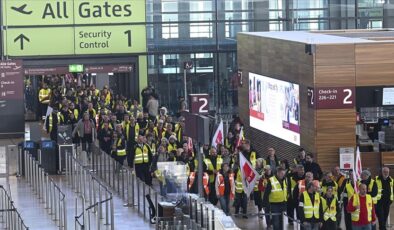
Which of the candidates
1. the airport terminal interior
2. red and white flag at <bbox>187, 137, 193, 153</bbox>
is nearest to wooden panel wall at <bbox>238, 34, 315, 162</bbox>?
the airport terminal interior

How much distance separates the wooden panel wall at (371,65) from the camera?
3644cm

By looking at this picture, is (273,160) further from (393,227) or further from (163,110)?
(163,110)

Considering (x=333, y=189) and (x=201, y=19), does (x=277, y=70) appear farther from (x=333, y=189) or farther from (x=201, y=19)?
(x=201, y=19)

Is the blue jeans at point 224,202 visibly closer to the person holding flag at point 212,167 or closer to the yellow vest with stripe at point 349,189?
the person holding flag at point 212,167

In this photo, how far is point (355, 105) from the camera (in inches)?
1435

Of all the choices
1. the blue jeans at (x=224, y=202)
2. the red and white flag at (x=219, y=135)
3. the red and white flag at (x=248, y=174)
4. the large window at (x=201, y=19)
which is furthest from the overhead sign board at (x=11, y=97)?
the red and white flag at (x=248, y=174)

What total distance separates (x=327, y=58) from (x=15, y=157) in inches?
385

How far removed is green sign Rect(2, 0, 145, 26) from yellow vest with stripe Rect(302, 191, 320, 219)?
969 inches

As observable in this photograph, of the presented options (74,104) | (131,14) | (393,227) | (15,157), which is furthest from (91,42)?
(393,227)

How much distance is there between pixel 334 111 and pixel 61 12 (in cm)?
1782

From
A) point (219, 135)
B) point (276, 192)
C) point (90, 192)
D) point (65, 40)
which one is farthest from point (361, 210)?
point (65, 40)

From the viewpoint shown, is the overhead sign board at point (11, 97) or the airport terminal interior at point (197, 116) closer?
the airport terminal interior at point (197, 116)

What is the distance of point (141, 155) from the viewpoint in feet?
122

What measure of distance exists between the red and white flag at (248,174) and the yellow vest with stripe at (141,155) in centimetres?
579
